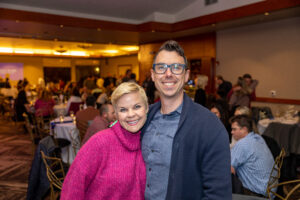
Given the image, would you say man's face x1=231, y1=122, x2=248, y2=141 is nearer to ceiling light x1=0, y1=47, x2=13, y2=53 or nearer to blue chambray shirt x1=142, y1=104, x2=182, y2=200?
blue chambray shirt x1=142, y1=104, x2=182, y2=200

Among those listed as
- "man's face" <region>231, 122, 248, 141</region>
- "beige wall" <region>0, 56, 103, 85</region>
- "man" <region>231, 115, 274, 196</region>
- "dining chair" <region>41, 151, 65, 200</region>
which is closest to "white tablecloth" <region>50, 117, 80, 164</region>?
"dining chair" <region>41, 151, 65, 200</region>

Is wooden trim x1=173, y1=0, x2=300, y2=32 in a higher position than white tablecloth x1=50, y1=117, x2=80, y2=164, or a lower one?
higher

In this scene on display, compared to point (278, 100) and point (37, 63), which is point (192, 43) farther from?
point (37, 63)

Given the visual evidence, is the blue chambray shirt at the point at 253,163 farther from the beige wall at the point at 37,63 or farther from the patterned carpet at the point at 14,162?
the beige wall at the point at 37,63

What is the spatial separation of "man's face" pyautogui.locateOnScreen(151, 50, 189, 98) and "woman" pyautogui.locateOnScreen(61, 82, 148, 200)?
7.3 inches

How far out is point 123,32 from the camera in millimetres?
8852

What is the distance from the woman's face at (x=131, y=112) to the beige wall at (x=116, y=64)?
16077 millimetres

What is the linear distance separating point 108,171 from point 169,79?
0.59 m

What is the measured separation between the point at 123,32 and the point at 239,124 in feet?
23.4

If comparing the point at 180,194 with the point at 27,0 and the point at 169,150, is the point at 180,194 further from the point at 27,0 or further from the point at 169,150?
the point at 27,0

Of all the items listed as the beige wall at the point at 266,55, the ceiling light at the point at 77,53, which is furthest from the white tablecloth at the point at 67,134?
the ceiling light at the point at 77,53

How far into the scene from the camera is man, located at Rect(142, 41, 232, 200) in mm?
1044

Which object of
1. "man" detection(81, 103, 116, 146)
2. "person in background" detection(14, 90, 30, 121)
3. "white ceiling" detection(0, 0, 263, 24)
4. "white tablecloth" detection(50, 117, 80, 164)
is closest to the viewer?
"man" detection(81, 103, 116, 146)

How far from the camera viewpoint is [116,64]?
1909cm
